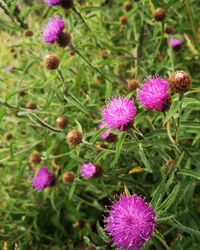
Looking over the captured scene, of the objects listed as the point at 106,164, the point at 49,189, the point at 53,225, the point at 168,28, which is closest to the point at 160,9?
the point at 168,28

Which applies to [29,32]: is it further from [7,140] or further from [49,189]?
[49,189]

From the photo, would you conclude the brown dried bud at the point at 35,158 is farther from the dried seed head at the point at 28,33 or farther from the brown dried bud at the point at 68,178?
the dried seed head at the point at 28,33

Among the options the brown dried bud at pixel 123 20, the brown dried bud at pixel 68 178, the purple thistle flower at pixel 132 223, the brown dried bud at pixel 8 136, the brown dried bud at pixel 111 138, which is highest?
Result: the purple thistle flower at pixel 132 223

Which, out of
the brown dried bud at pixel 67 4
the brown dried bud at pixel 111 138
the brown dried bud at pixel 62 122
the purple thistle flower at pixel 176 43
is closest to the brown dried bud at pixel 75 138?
the brown dried bud at pixel 111 138

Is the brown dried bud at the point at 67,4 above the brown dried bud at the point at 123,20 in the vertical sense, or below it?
above

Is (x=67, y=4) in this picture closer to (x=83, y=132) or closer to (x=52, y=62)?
(x=52, y=62)

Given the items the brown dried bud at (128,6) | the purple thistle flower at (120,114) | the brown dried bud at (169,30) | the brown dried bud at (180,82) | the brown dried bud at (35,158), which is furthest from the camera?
the brown dried bud at (128,6)

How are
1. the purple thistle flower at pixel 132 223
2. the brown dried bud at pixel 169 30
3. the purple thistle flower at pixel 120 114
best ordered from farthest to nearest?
the brown dried bud at pixel 169 30 → the purple thistle flower at pixel 120 114 → the purple thistle flower at pixel 132 223

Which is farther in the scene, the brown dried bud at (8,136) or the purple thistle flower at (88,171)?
the brown dried bud at (8,136)
